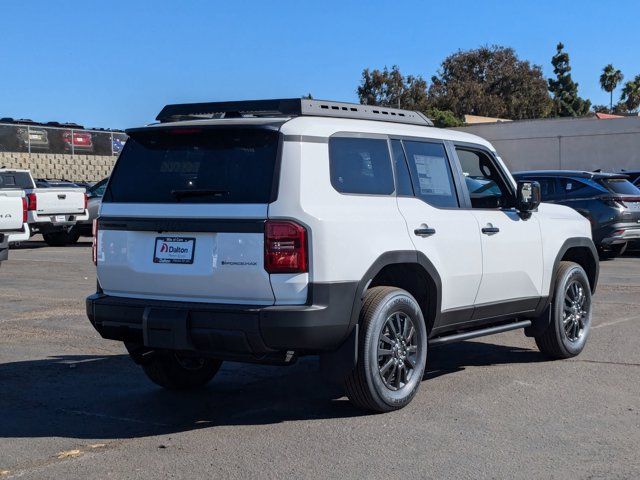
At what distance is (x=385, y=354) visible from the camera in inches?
246

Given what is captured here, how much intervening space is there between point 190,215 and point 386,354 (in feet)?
5.20

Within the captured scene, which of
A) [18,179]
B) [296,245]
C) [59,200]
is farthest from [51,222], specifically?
[296,245]

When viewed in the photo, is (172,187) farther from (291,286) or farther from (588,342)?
(588,342)

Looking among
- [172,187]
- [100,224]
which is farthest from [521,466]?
[100,224]

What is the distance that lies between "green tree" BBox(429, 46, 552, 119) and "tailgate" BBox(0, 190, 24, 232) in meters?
76.7

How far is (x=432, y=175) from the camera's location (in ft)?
22.9

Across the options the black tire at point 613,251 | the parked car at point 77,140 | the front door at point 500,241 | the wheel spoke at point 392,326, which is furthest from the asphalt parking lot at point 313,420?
the parked car at point 77,140

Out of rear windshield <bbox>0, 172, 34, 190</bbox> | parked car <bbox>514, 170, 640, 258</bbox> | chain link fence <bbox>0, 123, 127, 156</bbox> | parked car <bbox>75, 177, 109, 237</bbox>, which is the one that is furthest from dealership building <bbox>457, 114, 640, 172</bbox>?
rear windshield <bbox>0, 172, 34, 190</bbox>

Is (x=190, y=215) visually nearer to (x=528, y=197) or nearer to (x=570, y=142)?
(x=528, y=197)

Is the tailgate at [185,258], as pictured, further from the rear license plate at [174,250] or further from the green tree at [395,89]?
the green tree at [395,89]

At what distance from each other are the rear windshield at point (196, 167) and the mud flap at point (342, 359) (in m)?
1.03

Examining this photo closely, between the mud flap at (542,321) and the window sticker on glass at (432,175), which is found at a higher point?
the window sticker on glass at (432,175)

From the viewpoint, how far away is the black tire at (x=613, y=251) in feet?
62.2

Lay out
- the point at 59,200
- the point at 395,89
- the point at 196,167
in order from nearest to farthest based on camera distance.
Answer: the point at 196,167
the point at 59,200
the point at 395,89
